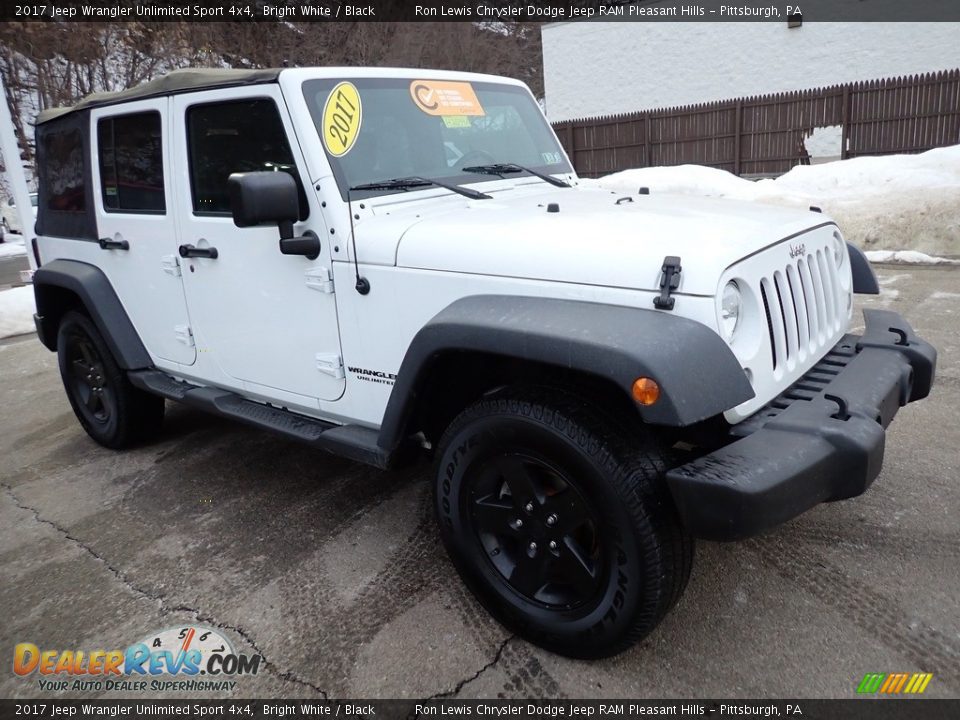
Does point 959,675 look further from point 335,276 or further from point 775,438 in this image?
point 335,276

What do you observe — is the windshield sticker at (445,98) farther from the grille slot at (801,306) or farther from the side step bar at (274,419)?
the grille slot at (801,306)

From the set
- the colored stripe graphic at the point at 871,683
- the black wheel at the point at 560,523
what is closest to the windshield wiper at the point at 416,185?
the black wheel at the point at 560,523

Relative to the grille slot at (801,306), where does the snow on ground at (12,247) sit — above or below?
below

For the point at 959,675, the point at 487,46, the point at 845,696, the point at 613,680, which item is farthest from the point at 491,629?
the point at 487,46

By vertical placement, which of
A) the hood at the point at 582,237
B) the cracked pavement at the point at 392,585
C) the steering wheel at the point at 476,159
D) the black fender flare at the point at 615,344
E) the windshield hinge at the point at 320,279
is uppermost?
the steering wheel at the point at 476,159

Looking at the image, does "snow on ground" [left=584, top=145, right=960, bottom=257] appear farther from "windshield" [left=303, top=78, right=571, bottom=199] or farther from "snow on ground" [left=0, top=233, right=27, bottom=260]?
"snow on ground" [left=0, top=233, right=27, bottom=260]

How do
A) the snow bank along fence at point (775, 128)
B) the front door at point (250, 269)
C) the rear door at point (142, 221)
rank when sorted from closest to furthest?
the front door at point (250, 269) → the rear door at point (142, 221) → the snow bank along fence at point (775, 128)

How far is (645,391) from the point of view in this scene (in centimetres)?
188

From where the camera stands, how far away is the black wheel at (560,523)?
2043mm

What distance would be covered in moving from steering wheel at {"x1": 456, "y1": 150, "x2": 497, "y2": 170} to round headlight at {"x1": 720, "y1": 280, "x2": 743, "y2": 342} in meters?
1.48

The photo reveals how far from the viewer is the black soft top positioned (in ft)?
9.53

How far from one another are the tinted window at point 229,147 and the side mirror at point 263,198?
7.0 inches

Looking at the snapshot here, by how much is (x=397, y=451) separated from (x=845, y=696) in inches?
65.4

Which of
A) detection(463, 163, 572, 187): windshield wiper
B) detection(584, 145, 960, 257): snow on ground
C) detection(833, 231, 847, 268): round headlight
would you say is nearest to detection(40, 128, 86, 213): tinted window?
detection(463, 163, 572, 187): windshield wiper
